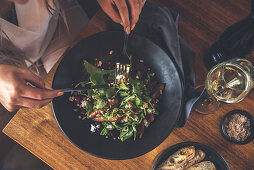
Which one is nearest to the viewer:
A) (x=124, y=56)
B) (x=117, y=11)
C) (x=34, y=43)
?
(x=117, y=11)

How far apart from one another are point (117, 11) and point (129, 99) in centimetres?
30

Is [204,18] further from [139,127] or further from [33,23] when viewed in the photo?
[33,23]

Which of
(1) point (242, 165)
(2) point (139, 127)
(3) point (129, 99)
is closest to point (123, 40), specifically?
(3) point (129, 99)

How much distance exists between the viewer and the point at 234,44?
847 millimetres

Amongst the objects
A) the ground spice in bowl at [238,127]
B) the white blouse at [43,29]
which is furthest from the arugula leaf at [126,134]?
the white blouse at [43,29]

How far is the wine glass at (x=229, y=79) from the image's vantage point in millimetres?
782

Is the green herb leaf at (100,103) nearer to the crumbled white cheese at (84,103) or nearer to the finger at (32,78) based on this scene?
the crumbled white cheese at (84,103)

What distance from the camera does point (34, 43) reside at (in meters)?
0.94

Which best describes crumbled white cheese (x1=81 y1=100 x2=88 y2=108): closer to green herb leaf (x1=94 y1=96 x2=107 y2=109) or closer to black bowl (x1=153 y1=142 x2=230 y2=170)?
green herb leaf (x1=94 y1=96 x2=107 y2=109)

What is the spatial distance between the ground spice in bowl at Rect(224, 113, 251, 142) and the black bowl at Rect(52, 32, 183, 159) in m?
0.22

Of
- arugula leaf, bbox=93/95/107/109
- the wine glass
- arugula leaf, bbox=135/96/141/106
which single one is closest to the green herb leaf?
arugula leaf, bbox=93/95/107/109

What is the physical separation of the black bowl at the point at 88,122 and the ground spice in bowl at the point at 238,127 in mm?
218

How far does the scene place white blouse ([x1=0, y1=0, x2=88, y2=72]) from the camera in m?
0.84

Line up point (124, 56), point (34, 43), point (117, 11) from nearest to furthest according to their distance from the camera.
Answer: point (117, 11) → point (124, 56) → point (34, 43)
